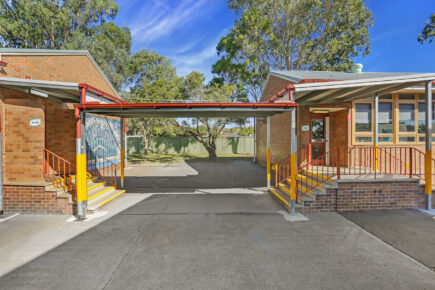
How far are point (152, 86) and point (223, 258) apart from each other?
13691 millimetres

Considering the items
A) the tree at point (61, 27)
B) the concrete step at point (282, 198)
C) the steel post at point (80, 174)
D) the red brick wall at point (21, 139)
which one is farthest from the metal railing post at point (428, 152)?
the tree at point (61, 27)

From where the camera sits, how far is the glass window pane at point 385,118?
7.17m

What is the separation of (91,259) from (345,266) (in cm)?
386

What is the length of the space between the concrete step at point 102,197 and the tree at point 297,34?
57.3 ft

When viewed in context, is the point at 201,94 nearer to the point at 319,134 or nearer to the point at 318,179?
the point at 319,134

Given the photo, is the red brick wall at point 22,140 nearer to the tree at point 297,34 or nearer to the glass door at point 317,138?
the glass door at point 317,138

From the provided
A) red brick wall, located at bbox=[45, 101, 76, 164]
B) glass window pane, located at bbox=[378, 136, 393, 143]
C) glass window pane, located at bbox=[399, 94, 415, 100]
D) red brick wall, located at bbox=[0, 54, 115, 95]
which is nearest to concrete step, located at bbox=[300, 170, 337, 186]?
glass window pane, located at bbox=[378, 136, 393, 143]

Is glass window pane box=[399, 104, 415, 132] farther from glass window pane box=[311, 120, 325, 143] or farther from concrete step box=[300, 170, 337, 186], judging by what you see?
concrete step box=[300, 170, 337, 186]

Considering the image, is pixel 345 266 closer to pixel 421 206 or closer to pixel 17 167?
pixel 421 206

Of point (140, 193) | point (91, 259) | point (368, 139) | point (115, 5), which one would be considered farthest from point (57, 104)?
point (115, 5)

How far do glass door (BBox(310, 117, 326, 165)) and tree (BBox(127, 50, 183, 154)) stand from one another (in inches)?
389

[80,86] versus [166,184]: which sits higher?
[80,86]

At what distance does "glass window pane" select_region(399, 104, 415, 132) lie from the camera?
7.21 m

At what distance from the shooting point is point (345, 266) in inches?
116
